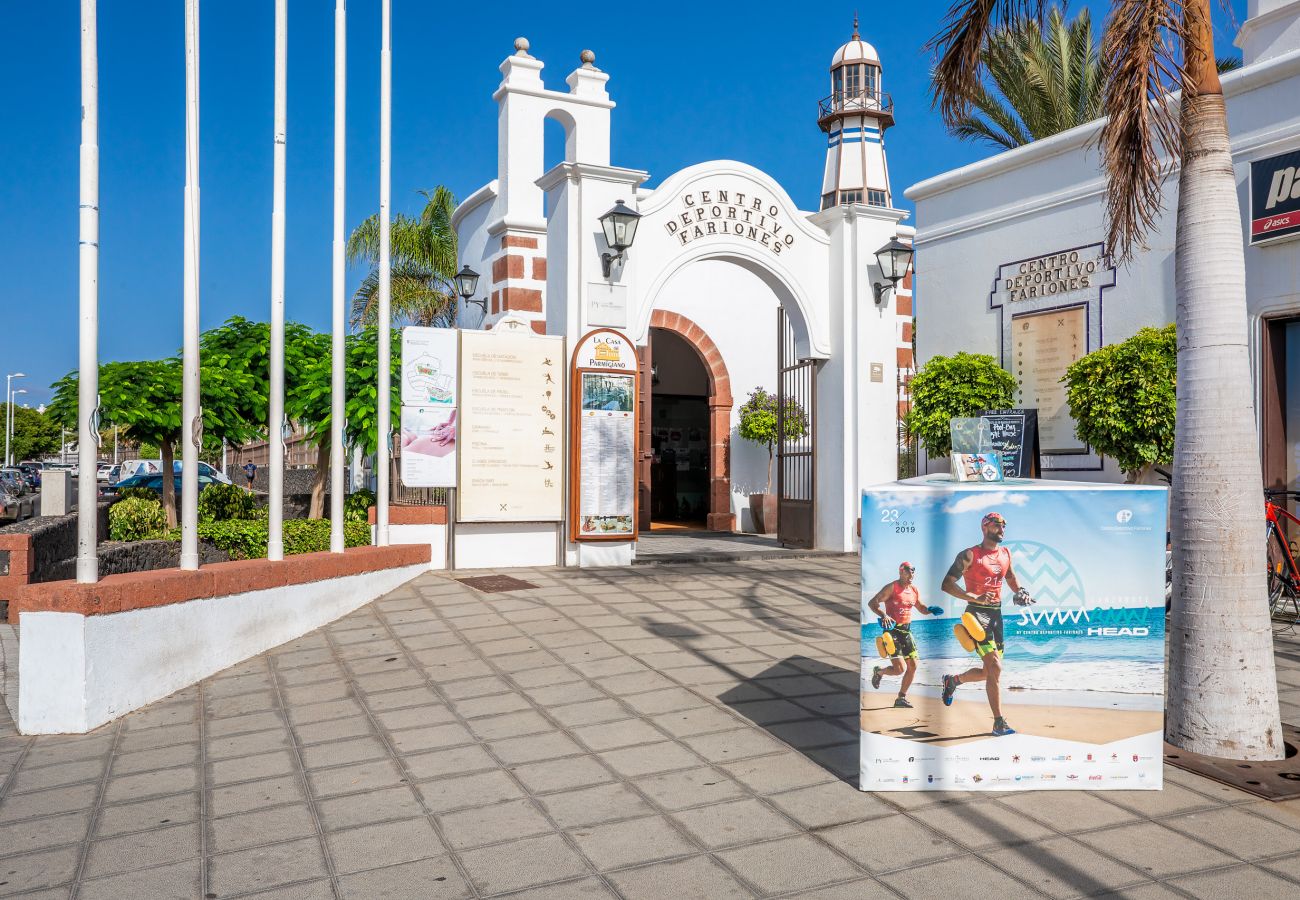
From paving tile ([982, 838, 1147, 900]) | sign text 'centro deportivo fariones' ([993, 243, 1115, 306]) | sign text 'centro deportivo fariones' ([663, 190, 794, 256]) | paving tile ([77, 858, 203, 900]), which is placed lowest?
paving tile ([77, 858, 203, 900])

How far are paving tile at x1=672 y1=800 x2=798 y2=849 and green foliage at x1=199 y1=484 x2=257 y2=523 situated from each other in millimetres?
9989

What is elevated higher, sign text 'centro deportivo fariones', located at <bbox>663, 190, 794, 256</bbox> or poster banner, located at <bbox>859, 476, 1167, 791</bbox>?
sign text 'centro deportivo fariones', located at <bbox>663, 190, 794, 256</bbox>

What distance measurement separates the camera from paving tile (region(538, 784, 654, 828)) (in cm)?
364

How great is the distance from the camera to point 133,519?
37.8ft

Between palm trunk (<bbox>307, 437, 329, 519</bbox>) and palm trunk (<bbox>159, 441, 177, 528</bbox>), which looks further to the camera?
palm trunk (<bbox>307, 437, 329, 519</bbox>)

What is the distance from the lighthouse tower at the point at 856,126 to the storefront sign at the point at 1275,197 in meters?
27.9

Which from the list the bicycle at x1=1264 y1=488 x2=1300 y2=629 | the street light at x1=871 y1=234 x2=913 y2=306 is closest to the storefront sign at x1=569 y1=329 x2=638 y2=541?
the street light at x1=871 y1=234 x2=913 y2=306

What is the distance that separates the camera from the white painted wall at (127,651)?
193 inches

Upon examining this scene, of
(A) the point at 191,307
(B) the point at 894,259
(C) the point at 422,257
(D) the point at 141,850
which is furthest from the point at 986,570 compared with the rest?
(C) the point at 422,257

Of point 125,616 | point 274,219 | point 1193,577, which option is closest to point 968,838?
point 1193,577

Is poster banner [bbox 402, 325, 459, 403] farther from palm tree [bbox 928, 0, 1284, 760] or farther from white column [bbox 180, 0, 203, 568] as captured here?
palm tree [bbox 928, 0, 1284, 760]

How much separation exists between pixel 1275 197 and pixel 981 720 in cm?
659

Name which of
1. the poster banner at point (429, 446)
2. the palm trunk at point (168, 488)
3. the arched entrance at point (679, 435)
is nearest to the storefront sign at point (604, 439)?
the poster banner at point (429, 446)

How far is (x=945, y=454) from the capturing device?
34.6 feet
